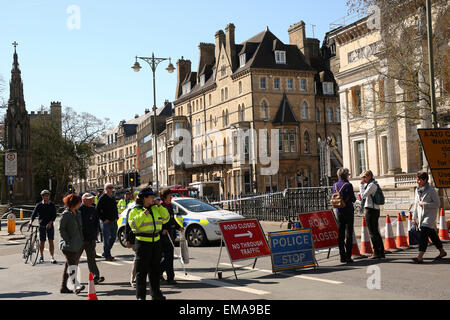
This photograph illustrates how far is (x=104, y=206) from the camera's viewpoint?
46.6 ft

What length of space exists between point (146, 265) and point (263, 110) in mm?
52980

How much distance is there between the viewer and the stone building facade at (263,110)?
59469 mm

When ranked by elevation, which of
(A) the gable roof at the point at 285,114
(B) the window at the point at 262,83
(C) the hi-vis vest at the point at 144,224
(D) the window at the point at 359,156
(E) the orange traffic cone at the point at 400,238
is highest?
(B) the window at the point at 262,83

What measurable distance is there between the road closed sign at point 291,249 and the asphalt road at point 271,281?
0.19m

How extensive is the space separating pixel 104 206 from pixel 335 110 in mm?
56855

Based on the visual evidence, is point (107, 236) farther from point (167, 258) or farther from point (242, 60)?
point (242, 60)

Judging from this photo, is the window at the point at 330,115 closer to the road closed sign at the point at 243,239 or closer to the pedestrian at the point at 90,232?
the road closed sign at the point at 243,239

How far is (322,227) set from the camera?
12812mm

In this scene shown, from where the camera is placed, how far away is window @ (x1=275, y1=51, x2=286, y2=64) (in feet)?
203

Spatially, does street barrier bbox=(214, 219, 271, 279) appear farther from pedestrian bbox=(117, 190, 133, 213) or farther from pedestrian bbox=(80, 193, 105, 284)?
pedestrian bbox=(117, 190, 133, 213)

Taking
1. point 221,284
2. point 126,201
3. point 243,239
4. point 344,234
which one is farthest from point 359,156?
point 221,284

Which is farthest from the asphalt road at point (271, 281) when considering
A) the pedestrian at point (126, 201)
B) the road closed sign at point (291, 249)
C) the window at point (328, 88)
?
the window at point (328, 88)
